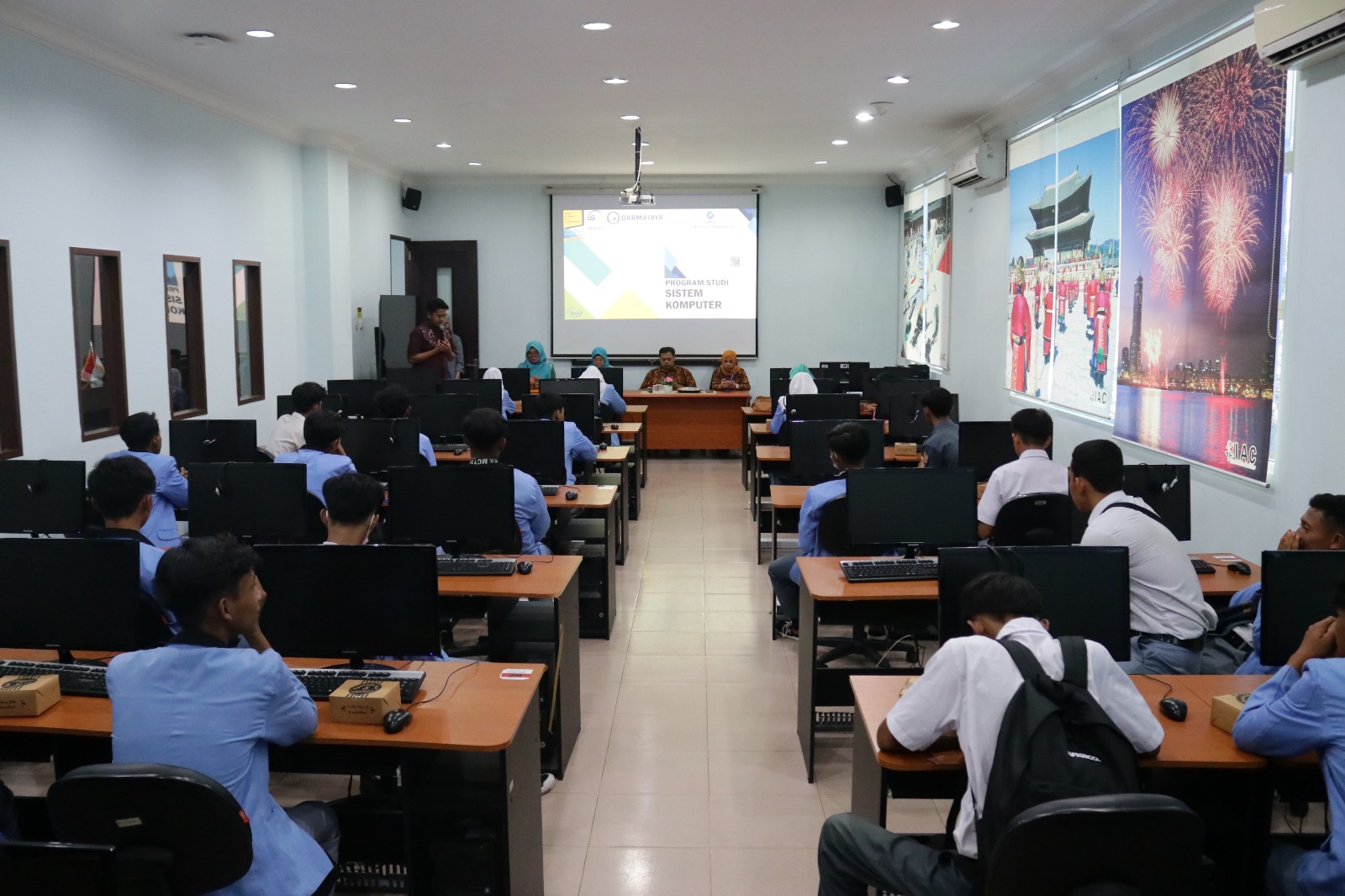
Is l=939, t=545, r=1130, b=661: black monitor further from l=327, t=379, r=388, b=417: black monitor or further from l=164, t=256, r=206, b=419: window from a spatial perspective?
l=327, t=379, r=388, b=417: black monitor

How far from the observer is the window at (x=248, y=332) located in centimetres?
898

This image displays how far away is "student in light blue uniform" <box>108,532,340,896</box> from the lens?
232 cm

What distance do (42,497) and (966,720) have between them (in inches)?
163

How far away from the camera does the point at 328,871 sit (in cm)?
255

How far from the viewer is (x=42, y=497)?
4.59m

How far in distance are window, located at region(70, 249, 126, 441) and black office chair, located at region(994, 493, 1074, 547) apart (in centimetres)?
552

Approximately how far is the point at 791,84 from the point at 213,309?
491 cm

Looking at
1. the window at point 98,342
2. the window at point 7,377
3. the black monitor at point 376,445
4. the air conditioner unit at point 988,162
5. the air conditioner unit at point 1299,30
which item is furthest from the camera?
the air conditioner unit at point 988,162

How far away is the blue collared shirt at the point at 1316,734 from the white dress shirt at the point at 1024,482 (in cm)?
225

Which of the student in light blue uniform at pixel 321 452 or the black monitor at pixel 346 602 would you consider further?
the student in light blue uniform at pixel 321 452

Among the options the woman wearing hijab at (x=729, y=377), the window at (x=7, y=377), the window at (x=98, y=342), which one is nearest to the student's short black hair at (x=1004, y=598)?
the window at (x=7, y=377)

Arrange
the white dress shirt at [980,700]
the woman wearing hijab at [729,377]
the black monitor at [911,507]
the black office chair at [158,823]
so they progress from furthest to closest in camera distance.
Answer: the woman wearing hijab at [729,377] → the black monitor at [911,507] → the white dress shirt at [980,700] → the black office chair at [158,823]

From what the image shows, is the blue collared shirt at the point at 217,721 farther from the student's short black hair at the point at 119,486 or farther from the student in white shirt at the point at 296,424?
the student in white shirt at the point at 296,424

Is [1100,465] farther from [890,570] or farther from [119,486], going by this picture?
[119,486]
